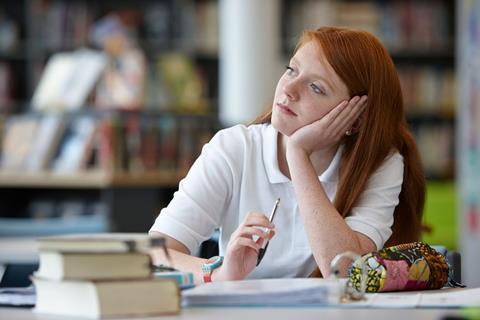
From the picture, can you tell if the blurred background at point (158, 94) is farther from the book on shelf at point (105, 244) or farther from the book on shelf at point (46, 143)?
the book on shelf at point (105, 244)

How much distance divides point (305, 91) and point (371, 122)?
171 mm

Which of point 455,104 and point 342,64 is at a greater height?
point 342,64

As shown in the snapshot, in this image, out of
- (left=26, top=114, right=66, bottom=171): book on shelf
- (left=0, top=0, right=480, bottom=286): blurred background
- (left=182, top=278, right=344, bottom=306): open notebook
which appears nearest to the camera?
(left=182, top=278, right=344, bottom=306): open notebook

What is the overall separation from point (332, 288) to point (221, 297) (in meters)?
0.16

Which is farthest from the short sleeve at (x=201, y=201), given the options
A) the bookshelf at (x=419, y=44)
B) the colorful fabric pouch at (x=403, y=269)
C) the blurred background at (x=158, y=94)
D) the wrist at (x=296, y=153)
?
the bookshelf at (x=419, y=44)

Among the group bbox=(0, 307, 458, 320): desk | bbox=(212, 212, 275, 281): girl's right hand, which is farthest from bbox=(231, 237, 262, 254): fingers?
bbox=(0, 307, 458, 320): desk

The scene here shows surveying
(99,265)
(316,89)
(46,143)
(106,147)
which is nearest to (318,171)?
(316,89)

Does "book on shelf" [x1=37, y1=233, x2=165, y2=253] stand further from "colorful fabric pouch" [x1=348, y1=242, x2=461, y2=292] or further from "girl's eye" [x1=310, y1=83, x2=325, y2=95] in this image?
"girl's eye" [x1=310, y1=83, x2=325, y2=95]

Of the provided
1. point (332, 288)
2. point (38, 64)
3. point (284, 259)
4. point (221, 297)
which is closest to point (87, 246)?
point (221, 297)

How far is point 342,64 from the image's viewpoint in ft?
6.89

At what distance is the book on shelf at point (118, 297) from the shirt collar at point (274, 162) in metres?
0.82

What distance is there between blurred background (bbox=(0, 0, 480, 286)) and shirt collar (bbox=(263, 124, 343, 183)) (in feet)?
2.60

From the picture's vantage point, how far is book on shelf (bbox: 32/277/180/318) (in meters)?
1.36

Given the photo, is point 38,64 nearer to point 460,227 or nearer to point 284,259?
point 460,227
